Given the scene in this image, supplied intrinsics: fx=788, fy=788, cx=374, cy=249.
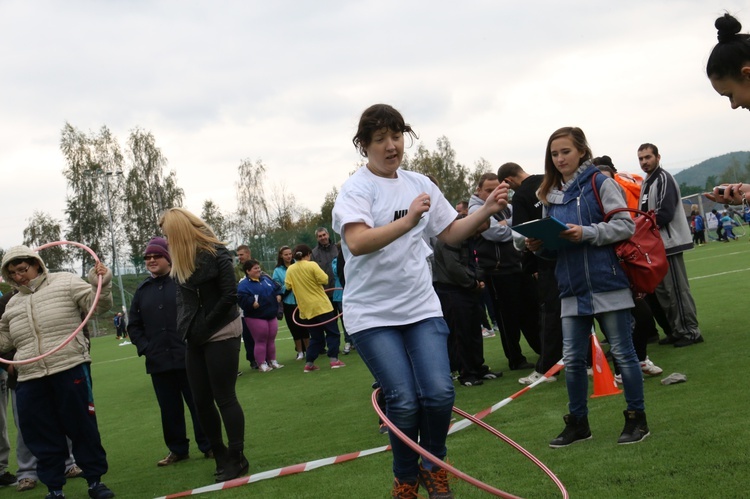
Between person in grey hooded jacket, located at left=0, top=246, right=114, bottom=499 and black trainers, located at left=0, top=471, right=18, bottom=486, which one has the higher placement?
person in grey hooded jacket, located at left=0, top=246, right=114, bottom=499

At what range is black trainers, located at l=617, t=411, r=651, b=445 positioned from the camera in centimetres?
532

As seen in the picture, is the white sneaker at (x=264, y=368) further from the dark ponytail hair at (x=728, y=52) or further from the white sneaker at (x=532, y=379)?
the dark ponytail hair at (x=728, y=52)

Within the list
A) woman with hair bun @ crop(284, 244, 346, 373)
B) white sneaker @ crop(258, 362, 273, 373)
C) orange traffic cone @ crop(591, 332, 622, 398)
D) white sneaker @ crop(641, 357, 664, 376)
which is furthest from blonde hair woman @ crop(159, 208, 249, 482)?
white sneaker @ crop(258, 362, 273, 373)

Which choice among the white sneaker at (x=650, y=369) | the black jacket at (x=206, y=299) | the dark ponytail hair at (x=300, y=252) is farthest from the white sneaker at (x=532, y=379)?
the dark ponytail hair at (x=300, y=252)

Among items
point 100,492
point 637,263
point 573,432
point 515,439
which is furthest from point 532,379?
point 100,492

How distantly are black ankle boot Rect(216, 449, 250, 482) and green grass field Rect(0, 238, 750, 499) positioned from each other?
146 mm

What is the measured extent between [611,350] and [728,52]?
273cm

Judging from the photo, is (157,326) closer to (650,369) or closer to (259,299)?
(650,369)

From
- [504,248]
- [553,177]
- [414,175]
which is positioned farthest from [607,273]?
[504,248]

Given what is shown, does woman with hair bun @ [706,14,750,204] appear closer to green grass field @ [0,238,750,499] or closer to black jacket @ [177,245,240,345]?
green grass field @ [0,238,750,499]

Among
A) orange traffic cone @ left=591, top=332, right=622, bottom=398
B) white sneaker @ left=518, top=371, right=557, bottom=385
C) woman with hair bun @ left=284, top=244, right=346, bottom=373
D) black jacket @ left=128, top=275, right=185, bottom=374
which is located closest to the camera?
orange traffic cone @ left=591, top=332, right=622, bottom=398

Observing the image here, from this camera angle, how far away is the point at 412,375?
4289 mm

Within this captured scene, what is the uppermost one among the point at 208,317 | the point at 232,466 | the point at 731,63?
the point at 731,63

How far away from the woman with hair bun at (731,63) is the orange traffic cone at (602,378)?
4.23 metres
